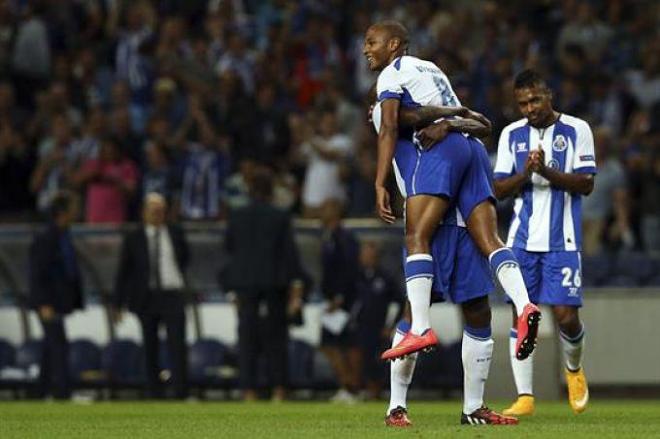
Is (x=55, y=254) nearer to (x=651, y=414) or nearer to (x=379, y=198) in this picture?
(x=651, y=414)

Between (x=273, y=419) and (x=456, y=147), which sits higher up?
(x=456, y=147)

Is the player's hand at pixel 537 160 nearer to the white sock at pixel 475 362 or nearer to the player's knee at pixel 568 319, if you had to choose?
the player's knee at pixel 568 319

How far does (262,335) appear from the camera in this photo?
2036 centimetres

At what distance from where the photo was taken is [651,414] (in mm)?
14594

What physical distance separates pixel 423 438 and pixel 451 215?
170 cm

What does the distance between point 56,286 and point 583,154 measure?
8171 millimetres

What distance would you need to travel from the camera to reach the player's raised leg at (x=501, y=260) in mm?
11500

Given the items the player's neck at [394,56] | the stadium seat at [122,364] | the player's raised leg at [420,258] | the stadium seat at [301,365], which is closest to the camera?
the player's raised leg at [420,258]

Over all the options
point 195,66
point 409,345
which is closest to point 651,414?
point 409,345

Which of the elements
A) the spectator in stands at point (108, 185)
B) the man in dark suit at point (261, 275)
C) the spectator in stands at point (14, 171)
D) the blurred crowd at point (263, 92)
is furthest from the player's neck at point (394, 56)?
the spectator in stands at point (14, 171)

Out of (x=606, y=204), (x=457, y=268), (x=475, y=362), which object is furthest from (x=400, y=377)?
(x=606, y=204)

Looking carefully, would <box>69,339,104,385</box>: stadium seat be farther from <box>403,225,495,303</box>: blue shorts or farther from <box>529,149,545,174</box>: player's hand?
<box>403,225,495,303</box>: blue shorts

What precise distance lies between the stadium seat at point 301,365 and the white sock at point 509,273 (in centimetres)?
966

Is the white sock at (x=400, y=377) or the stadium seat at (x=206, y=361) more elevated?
the white sock at (x=400, y=377)
